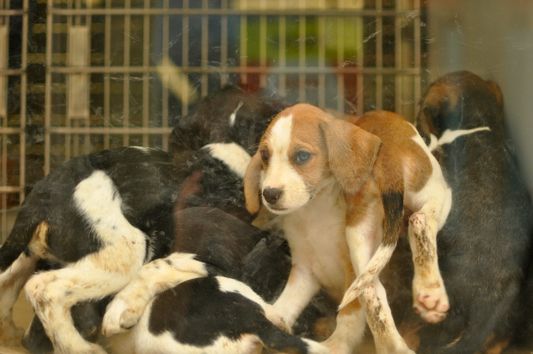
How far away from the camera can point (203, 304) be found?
2080 mm

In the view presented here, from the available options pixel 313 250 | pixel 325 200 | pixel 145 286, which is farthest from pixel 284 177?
pixel 145 286

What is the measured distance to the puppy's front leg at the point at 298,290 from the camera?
7.11 feet

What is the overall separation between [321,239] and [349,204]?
14 centimetres

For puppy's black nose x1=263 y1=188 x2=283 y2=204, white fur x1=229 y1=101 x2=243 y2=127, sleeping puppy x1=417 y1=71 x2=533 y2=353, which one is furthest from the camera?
white fur x1=229 y1=101 x2=243 y2=127

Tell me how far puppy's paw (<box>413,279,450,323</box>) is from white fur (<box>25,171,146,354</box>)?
772 millimetres

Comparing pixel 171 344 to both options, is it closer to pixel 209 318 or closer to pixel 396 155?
pixel 209 318

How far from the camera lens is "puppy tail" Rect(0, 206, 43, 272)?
2328 mm

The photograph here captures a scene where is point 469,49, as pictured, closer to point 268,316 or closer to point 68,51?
point 268,316

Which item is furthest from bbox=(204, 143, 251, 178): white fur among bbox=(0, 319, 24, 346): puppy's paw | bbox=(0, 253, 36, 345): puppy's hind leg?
bbox=(0, 319, 24, 346): puppy's paw

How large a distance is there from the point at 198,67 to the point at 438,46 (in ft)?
2.33

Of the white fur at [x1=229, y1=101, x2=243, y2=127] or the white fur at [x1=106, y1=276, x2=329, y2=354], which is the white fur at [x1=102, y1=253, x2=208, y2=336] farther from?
the white fur at [x1=229, y1=101, x2=243, y2=127]

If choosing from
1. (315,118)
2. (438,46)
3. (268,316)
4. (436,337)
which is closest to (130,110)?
(315,118)

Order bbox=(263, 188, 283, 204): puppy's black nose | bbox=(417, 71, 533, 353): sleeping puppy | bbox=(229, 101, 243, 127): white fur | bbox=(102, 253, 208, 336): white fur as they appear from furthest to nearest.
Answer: bbox=(229, 101, 243, 127): white fur → bbox=(417, 71, 533, 353): sleeping puppy → bbox=(102, 253, 208, 336): white fur → bbox=(263, 188, 283, 204): puppy's black nose

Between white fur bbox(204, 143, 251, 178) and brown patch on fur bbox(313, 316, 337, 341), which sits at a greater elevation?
white fur bbox(204, 143, 251, 178)
